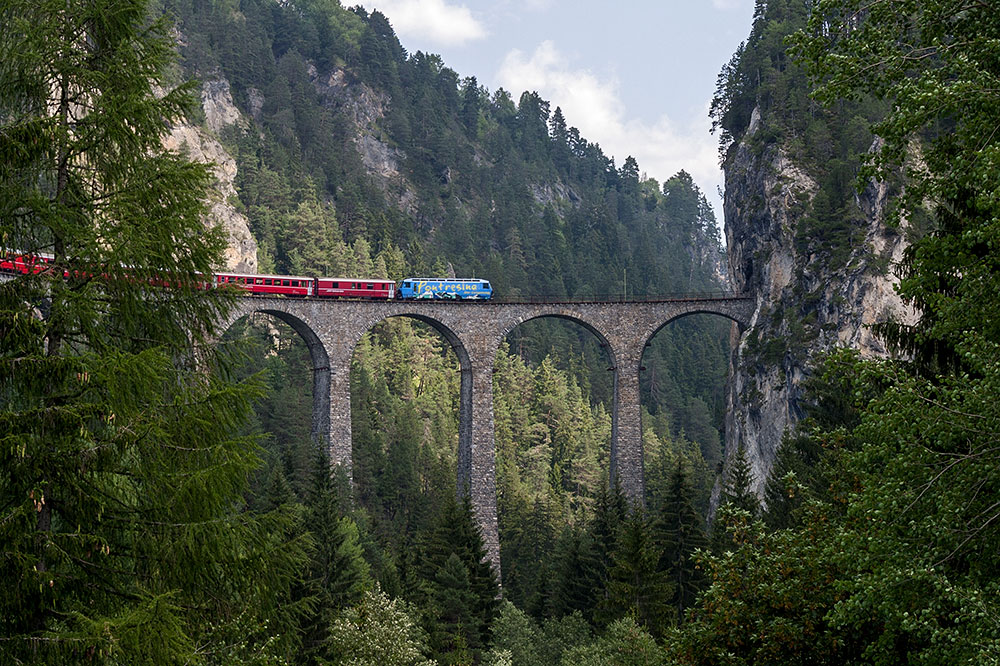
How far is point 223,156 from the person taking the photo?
87.4 meters

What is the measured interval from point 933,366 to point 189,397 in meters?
10.4

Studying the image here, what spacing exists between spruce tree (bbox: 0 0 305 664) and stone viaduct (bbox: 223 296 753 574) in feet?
126

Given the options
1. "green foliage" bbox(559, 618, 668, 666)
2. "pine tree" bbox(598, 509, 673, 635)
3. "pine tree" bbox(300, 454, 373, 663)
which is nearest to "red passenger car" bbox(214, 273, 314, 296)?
"pine tree" bbox(300, 454, 373, 663)

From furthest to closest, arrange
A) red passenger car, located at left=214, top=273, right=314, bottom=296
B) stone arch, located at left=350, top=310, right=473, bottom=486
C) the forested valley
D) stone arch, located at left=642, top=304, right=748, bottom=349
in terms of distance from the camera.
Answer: stone arch, located at left=642, top=304, right=748, bottom=349 < stone arch, located at left=350, top=310, right=473, bottom=486 < red passenger car, located at left=214, top=273, right=314, bottom=296 < the forested valley

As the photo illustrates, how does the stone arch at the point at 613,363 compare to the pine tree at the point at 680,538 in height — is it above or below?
above

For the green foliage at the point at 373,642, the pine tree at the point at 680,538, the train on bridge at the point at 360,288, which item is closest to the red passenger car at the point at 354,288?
the train on bridge at the point at 360,288

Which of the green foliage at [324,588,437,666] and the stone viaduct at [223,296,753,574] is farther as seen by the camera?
the stone viaduct at [223,296,753,574]

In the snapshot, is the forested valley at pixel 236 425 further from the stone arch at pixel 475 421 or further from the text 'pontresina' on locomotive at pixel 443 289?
the text 'pontresina' on locomotive at pixel 443 289

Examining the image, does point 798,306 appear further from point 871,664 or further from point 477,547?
point 871,664

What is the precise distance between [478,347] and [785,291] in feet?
65.9

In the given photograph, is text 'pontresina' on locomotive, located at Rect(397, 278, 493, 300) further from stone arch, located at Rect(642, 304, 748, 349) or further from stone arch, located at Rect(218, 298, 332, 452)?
stone arch, located at Rect(642, 304, 748, 349)

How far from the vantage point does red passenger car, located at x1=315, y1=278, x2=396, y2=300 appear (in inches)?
2042

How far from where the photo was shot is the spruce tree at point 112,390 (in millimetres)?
8531

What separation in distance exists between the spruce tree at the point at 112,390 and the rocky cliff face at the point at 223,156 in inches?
2257
